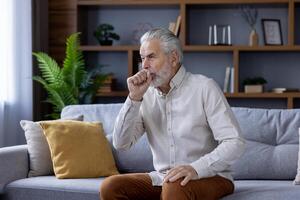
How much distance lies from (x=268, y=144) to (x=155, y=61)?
0.99 m

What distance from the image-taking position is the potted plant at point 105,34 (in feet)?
17.1

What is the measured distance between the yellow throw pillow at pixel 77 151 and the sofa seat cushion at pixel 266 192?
2.45 feet

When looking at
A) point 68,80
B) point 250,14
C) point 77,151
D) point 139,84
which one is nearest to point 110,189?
point 139,84

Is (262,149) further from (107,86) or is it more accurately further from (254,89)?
(107,86)

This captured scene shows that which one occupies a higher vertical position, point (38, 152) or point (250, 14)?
point (250, 14)

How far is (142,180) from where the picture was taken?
102 inches

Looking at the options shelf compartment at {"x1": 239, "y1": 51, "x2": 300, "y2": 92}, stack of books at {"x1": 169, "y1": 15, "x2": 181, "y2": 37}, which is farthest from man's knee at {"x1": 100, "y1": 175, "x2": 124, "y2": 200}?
shelf compartment at {"x1": 239, "y1": 51, "x2": 300, "y2": 92}

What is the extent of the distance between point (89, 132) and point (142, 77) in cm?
84

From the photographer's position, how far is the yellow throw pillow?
3215mm

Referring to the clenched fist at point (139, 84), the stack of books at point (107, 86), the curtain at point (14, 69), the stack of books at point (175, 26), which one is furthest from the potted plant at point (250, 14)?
the clenched fist at point (139, 84)

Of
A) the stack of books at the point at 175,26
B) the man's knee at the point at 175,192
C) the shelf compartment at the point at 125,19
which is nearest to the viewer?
the man's knee at the point at 175,192

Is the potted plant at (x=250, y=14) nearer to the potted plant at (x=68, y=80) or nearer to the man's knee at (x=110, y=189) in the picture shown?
the potted plant at (x=68, y=80)

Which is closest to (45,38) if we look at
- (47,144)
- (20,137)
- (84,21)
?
(84,21)

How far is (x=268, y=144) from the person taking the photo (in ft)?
10.8
